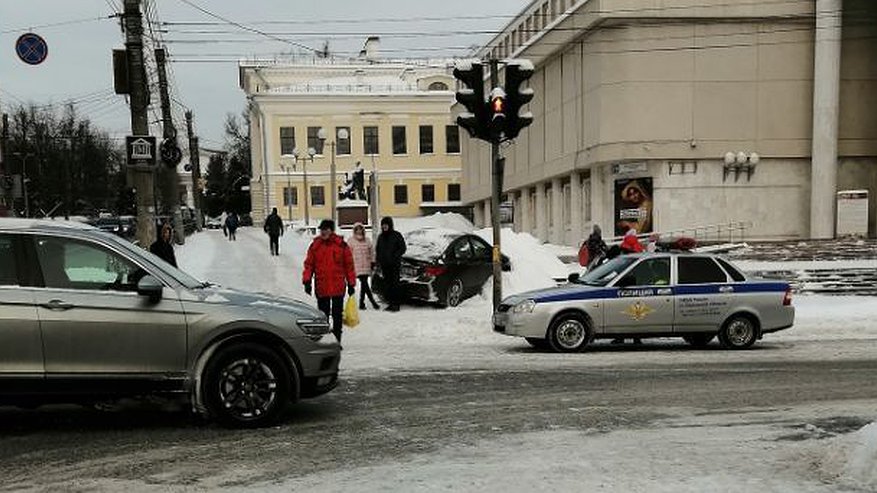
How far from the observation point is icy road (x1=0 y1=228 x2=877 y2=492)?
5.27m

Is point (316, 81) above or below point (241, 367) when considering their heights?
above

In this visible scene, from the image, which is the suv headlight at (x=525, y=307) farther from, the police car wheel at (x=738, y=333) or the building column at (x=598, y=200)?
the building column at (x=598, y=200)

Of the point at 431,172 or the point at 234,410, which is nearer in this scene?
the point at 234,410

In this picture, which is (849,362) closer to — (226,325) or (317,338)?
(317,338)

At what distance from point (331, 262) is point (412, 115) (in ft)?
211

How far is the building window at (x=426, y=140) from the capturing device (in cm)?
7519

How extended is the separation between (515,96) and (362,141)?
6183 centimetres

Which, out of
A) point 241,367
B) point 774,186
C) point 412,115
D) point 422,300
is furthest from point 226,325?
point 412,115

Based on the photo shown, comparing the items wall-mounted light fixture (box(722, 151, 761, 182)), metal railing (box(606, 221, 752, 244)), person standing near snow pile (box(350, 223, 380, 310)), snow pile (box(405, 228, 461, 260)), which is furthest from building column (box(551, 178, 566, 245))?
person standing near snow pile (box(350, 223, 380, 310))

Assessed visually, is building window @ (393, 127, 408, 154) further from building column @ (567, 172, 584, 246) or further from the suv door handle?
the suv door handle

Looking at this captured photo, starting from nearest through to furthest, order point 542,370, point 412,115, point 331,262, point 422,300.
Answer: point 542,370, point 331,262, point 422,300, point 412,115

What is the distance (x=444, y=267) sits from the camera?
624 inches

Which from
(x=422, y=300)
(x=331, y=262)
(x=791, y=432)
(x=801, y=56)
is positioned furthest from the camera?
(x=801, y=56)

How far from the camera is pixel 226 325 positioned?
6664mm
